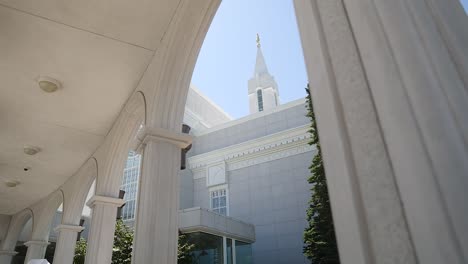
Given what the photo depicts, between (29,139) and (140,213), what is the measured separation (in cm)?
496

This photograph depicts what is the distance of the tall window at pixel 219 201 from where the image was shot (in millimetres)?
19508

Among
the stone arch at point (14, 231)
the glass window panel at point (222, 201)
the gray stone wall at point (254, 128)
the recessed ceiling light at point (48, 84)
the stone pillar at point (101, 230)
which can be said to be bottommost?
the stone pillar at point (101, 230)

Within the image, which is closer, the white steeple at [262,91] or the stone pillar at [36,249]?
the stone pillar at [36,249]

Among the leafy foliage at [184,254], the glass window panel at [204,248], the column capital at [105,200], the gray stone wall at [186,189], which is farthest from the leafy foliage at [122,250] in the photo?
the gray stone wall at [186,189]

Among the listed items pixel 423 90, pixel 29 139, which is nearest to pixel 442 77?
pixel 423 90

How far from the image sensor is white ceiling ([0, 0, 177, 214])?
4.44 m

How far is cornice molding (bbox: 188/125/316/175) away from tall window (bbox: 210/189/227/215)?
151 centimetres

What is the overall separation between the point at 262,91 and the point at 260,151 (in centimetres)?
1260

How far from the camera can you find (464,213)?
2.71 ft

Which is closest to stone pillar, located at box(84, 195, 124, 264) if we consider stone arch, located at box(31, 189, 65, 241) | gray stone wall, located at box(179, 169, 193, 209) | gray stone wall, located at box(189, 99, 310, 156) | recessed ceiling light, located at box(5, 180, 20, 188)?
recessed ceiling light, located at box(5, 180, 20, 188)

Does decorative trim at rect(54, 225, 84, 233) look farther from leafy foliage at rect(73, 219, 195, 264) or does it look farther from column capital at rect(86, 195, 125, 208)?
column capital at rect(86, 195, 125, 208)

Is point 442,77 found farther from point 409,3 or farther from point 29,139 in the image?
point 29,139

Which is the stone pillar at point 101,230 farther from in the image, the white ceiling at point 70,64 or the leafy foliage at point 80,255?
the leafy foliage at point 80,255

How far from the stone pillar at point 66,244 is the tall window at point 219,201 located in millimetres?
11341
